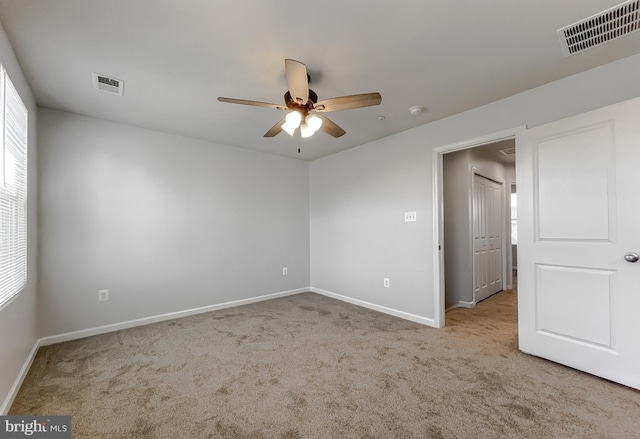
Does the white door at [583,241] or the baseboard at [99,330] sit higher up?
the white door at [583,241]

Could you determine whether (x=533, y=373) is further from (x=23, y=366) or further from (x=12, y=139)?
(x=12, y=139)

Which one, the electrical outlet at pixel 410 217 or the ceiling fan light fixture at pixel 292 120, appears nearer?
the ceiling fan light fixture at pixel 292 120

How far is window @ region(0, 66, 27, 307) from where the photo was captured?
169cm

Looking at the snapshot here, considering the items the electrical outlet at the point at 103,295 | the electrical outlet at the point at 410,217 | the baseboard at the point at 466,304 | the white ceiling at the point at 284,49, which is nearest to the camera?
the white ceiling at the point at 284,49

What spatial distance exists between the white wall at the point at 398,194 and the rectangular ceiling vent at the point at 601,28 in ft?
1.38

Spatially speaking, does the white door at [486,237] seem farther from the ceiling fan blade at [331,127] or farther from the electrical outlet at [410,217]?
the ceiling fan blade at [331,127]

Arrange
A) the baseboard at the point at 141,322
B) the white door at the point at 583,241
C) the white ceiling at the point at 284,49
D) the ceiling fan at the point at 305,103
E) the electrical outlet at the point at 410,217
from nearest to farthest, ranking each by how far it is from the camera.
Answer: the white ceiling at the point at 284,49 < the ceiling fan at the point at 305,103 < the white door at the point at 583,241 < the baseboard at the point at 141,322 < the electrical outlet at the point at 410,217

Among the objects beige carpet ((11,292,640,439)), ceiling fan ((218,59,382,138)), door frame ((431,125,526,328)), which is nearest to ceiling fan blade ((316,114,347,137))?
ceiling fan ((218,59,382,138))

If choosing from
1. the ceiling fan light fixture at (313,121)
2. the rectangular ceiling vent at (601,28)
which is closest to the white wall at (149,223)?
the ceiling fan light fixture at (313,121)

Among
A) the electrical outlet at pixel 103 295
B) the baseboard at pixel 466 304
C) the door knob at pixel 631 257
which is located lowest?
the baseboard at pixel 466 304

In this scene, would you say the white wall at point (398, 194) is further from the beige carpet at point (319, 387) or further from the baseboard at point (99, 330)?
the baseboard at point (99, 330)

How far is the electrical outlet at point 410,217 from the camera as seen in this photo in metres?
3.32

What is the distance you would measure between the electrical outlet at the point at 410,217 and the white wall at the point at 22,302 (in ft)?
11.6

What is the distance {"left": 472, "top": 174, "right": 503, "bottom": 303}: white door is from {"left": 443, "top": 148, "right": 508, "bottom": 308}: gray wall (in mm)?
147
